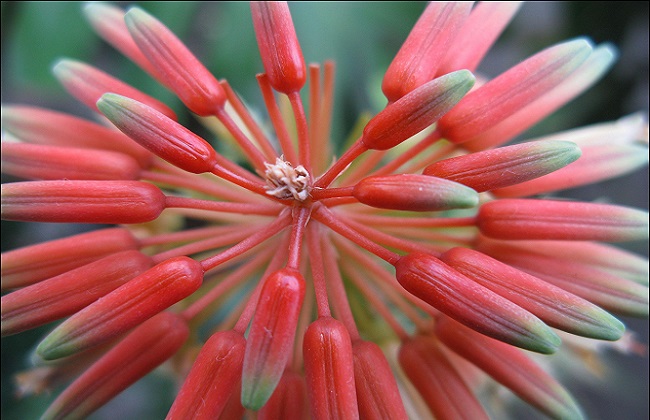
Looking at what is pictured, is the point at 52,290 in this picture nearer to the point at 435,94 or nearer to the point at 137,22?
the point at 137,22

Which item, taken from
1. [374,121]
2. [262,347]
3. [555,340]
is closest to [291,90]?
[374,121]

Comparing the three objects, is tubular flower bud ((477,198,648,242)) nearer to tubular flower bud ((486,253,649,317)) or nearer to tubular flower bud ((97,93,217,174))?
tubular flower bud ((486,253,649,317))

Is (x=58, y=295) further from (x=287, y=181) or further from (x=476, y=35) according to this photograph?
(x=476, y=35)

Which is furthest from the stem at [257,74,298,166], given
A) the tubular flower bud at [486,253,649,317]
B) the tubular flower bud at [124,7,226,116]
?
the tubular flower bud at [486,253,649,317]

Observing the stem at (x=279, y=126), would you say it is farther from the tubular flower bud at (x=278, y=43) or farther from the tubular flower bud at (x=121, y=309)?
the tubular flower bud at (x=121, y=309)

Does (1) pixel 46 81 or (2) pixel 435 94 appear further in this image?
(1) pixel 46 81

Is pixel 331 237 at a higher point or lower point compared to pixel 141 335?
higher

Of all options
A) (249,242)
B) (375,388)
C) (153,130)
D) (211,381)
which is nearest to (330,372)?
(375,388)
